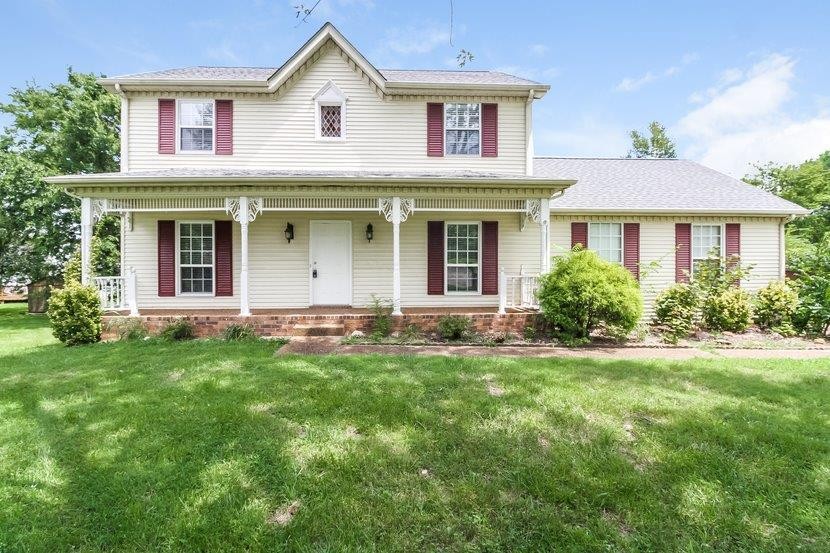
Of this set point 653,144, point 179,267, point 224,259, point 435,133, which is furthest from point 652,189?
point 653,144

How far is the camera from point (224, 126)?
32.6 ft

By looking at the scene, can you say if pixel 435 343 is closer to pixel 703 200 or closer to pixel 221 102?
pixel 221 102

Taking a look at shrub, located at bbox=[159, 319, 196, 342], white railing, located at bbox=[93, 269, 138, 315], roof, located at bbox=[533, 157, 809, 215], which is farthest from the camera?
roof, located at bbox=[533, 157, 809, 215]

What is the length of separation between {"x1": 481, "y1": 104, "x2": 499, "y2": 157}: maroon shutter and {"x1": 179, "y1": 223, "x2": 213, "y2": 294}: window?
740cm

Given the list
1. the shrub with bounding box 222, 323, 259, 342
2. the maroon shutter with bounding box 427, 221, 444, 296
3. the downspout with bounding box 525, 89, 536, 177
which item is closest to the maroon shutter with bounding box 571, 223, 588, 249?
the downspout with bounding box 525, 89, 536, 177

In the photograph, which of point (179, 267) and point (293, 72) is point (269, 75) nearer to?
point (293, 72)

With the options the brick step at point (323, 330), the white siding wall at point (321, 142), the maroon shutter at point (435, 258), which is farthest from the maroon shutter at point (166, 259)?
the maroon shutter at point (435, 258)

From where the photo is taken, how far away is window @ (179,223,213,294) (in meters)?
9.84

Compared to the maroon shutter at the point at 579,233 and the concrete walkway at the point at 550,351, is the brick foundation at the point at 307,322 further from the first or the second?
the maroon shutter at the point at 579,233

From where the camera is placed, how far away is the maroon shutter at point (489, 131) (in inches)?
405

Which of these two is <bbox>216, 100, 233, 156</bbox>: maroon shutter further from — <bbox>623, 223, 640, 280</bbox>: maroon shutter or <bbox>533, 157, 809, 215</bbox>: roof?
<bbox>623, 223, 640, 280</bbox>: maroon shutter

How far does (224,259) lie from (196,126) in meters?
3.51

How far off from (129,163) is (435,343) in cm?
905

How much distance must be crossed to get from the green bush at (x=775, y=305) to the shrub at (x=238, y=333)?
1179 centimetres
